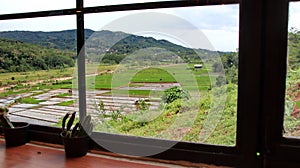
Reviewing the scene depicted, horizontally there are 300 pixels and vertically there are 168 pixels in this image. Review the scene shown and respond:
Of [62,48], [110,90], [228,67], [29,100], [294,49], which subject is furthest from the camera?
[29,100]

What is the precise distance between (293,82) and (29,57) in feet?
4.95

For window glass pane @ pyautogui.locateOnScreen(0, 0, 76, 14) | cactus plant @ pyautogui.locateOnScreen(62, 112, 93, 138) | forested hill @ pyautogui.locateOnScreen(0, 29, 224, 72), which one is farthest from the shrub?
window glass pane @ pyautogui.locateOnScreen(0, 0, 76, 14)

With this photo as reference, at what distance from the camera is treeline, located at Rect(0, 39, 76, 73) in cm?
167

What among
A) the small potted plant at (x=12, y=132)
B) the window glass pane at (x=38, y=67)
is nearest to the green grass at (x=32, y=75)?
the window glass pane at (x=38, y=67)

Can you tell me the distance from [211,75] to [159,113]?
0.33m

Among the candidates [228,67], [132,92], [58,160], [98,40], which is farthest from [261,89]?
[58,160]

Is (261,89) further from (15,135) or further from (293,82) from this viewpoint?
(15,135)

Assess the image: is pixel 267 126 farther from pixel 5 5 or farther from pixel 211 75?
pixel 5 5

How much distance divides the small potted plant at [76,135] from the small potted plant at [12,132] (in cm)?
29

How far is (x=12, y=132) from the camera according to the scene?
1597 mm

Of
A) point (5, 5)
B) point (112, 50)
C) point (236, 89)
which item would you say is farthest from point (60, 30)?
point (236, 89)

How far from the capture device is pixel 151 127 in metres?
1.45

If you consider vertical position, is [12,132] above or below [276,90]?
below

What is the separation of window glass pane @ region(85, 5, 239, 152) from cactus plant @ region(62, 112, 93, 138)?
0.08 metres
